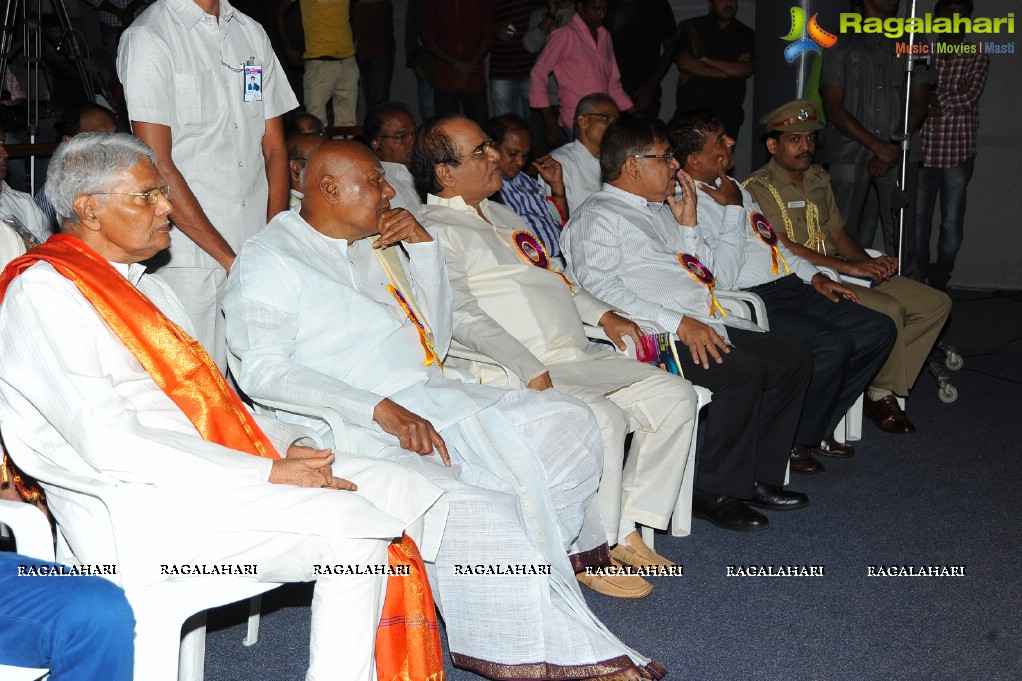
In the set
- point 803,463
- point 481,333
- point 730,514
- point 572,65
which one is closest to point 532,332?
point 481,333

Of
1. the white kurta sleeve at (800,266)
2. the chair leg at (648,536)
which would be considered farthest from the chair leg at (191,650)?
A: the white kurta sleeve at (800,266)

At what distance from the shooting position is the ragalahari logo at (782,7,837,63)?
254 inches

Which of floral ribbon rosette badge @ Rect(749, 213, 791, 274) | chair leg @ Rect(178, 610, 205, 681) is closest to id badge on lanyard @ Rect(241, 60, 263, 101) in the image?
chair leg @ Rect(178, 610, 205, 681)

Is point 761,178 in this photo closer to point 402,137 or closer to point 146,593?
point 402,137

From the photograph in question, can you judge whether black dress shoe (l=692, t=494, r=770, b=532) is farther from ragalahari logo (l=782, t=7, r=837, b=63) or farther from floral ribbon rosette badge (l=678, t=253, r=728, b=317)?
ragalahari logo (l=782, t=7, r=837, b=63)

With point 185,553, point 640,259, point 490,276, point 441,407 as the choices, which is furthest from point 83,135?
point 640,259

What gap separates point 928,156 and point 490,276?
5144 millimetres

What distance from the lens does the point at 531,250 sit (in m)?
3.58

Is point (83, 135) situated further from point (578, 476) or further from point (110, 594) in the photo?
point (578, 476)

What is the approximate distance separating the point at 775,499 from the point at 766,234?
1226 millimetres

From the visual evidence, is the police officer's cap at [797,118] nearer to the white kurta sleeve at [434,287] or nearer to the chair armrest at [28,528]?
the white kurta sleeve at [434,287]

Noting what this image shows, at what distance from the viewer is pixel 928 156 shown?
739cm

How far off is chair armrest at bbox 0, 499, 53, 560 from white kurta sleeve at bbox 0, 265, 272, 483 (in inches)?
6.4

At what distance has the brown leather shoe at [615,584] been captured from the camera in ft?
10.2
